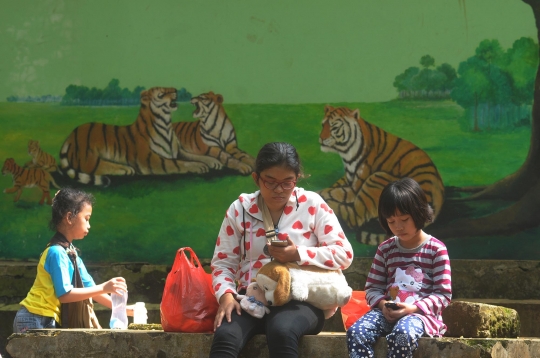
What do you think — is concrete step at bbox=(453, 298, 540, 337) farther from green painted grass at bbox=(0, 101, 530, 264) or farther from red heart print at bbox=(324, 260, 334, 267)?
red heart print at bbox=(324, 260, 334, 267)

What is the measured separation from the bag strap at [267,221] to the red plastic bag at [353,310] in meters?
0.67

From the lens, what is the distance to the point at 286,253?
4.65 meters

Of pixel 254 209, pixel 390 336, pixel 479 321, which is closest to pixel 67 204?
pixel 254 209

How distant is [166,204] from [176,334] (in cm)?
302

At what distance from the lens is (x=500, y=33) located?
300 inches

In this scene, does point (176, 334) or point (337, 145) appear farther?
point (337, 145)

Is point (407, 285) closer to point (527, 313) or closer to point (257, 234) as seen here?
point (257, 234)

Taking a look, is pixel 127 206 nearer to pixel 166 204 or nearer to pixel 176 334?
pixel 166 204

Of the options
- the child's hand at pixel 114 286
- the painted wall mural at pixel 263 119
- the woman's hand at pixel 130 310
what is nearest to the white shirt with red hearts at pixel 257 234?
the child's hand at pixel 114 286

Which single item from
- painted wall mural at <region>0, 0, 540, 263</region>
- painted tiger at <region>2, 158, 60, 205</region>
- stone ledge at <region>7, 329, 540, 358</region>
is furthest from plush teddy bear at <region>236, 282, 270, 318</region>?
painted tiger at <region>2, 158, 60, 205</region>

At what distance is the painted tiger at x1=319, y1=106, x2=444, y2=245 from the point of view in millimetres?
7648

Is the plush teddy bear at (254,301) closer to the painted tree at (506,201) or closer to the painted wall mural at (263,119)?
the painted wall mural at (263,119)

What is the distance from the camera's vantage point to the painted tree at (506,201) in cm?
752

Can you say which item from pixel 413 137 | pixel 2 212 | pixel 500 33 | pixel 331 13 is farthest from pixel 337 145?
pixel 2 212
